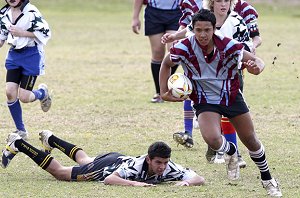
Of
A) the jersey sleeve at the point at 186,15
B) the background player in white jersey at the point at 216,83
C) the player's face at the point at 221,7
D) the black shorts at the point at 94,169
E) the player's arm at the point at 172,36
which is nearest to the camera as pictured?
the background player in white jersey at the point at 216,83

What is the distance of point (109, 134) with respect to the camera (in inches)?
409

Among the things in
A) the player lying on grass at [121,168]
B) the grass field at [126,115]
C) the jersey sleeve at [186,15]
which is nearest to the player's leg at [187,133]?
the grass field at [126,115]

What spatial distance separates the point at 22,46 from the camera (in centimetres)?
988

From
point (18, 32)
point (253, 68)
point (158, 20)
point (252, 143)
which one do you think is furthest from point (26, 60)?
point (253, 68)

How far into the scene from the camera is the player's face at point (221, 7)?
26.1 ft

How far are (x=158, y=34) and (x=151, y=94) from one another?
1.44 metres

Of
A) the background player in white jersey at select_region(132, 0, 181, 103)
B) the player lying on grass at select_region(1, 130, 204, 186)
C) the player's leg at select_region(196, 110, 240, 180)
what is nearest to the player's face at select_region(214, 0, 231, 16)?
the player's leg at select_region(196, 110, 240, 180)

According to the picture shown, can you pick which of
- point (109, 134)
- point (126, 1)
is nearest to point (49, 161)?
point (109, 134)

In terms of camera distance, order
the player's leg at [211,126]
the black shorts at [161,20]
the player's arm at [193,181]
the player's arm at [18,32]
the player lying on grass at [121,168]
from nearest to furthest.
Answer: the player's leg at [211,126] → the player lying on grass at [121,168] → the player's arm at [193,181] → the player's arm at [18,32] → the black shorts at [161,20]

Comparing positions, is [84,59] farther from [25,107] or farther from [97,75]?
[25,107]

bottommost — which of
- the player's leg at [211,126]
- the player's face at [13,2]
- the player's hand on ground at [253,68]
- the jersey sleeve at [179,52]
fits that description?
the player's leg at [211,126]

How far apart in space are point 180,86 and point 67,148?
1.68 meters

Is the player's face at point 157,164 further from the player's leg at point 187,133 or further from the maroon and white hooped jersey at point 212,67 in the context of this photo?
the player's leg at point 187,133

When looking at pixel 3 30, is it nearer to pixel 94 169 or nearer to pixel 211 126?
pixel 94 169
